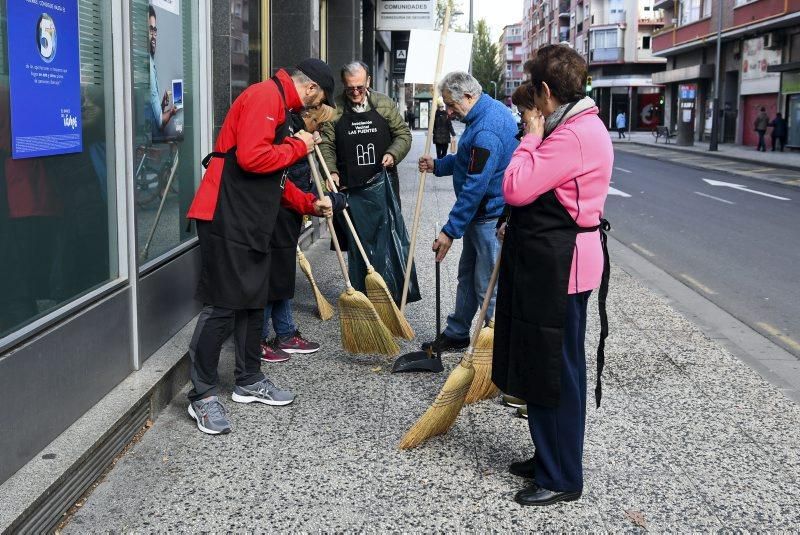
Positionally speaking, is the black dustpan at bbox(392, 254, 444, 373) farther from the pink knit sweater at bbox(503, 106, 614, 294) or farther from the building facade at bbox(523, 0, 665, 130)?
the building facade at bbox(523, 0, 665, 130)

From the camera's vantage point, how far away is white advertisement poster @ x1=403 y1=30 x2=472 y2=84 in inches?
238

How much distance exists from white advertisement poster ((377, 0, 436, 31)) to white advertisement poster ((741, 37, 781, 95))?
23.6 m

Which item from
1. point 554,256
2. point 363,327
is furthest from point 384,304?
point 554,256

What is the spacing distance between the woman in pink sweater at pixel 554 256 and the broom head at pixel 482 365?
92 centimetres

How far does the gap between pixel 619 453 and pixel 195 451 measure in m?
1.98

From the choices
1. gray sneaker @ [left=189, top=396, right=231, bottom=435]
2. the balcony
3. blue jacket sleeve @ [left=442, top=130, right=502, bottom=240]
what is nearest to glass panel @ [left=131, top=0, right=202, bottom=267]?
gray sneaker @ [left=189, top=396, right=231, bottom=435]

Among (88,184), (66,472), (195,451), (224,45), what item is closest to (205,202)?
(88,184)

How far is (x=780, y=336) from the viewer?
6.89 m

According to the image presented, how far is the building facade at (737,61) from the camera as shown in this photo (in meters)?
36.2

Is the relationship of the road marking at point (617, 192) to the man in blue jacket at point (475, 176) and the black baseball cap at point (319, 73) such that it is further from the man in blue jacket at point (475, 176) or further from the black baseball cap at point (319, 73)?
the black baseball cap at point (319, 73)

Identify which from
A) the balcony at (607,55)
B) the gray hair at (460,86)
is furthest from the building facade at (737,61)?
the gray hair at (460,86)

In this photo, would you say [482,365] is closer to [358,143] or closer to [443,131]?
[358,143]

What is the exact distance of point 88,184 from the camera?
430cm

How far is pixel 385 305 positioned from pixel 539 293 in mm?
2519
